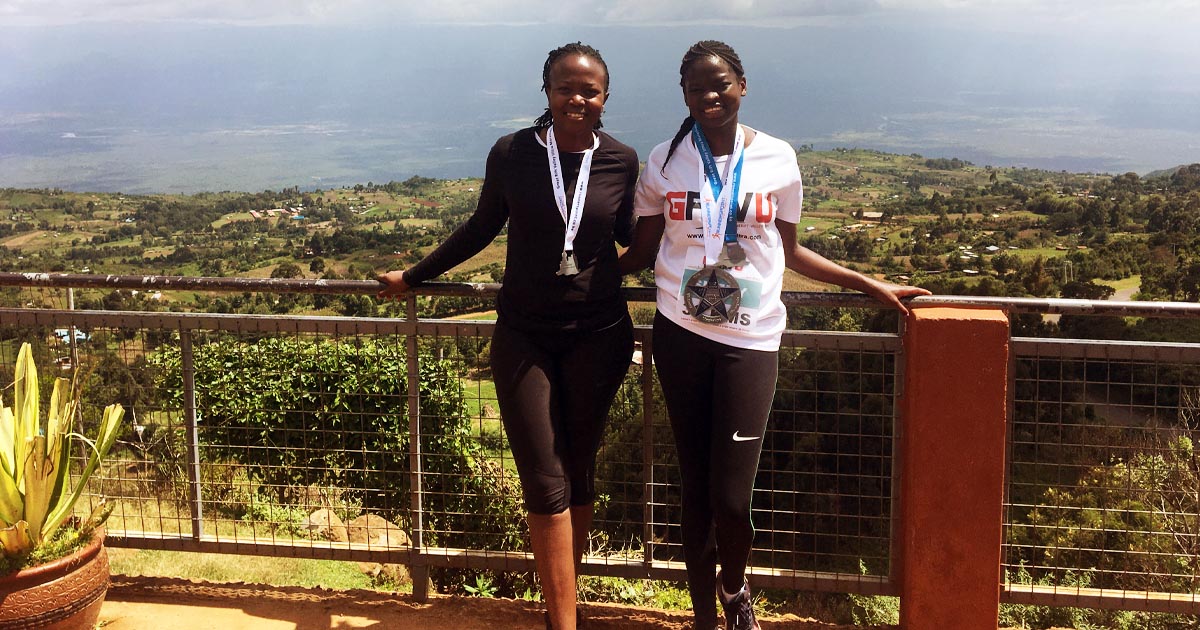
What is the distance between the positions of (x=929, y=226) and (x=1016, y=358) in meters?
54.9

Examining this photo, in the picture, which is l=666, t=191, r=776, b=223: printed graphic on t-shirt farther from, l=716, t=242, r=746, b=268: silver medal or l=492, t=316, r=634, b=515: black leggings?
l=492, t=316, r=634, b=515: black leggings

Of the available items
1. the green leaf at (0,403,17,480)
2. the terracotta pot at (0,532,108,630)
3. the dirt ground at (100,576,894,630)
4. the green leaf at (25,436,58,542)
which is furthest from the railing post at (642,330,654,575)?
the green leaf at (0,403,17,480)

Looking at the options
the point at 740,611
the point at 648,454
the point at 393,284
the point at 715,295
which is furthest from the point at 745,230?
the point at 393,284

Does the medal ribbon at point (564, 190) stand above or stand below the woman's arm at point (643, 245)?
above

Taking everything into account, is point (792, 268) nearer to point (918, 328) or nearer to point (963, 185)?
point (918, 328)

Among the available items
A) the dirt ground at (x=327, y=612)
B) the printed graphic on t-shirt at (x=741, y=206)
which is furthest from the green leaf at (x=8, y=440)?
the printed graphic on t-shirt at (x=741, y=206)

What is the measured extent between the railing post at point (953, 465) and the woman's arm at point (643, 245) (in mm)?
978

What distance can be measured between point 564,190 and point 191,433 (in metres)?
2.14

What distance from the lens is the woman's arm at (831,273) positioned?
3100mm

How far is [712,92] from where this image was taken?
9.80 feet

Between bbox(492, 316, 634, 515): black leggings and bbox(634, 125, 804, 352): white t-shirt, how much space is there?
292mm

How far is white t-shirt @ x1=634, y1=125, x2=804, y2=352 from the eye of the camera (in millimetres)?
2939

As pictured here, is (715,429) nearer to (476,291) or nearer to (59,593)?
(476,291)

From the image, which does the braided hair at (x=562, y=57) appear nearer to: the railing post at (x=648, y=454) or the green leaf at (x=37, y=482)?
the railing post at (x=648, y=454)
